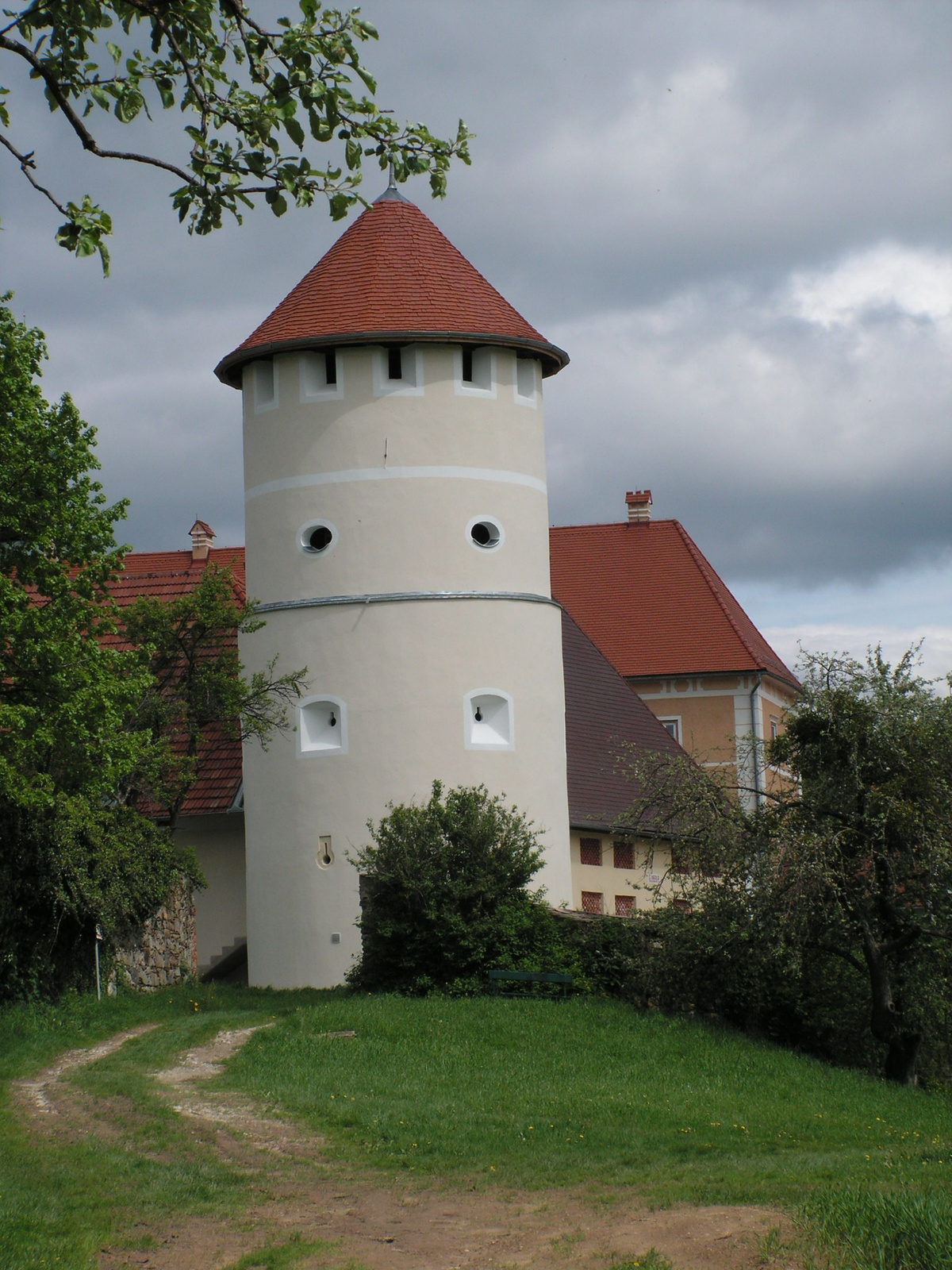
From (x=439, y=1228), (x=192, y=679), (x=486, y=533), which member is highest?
(x=486, y=533)

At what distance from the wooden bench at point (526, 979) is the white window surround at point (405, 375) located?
8618 mm

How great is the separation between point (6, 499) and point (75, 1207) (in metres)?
8.99

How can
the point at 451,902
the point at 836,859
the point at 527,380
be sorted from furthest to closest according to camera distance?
the point at 527,380, the point at 451,902, the point at 836,859

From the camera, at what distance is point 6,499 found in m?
16.7

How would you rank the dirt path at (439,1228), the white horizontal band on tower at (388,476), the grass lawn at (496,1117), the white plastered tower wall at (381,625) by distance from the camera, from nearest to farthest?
the dirt path at (439,1228)
the grass lawn at (496,1117)
the white plastered tower wall at (381,625)
the white horizontal band on tower at (388,476)

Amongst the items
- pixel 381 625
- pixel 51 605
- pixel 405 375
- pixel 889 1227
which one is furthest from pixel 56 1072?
pixel 405 375

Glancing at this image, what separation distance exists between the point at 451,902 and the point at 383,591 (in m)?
5.18

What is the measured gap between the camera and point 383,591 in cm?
2245

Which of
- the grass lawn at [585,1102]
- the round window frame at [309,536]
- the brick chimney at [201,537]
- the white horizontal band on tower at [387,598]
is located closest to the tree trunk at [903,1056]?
the grass lawn at [585,1102]

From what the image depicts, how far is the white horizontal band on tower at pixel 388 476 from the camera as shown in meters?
22.6

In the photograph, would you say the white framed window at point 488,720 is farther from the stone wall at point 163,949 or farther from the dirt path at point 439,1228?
the dirt path at point 439,1228

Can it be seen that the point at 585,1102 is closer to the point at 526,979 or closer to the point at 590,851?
the point at 526,979

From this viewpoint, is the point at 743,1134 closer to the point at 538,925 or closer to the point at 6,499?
the point at 538,925

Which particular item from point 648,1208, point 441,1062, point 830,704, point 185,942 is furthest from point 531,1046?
point 185,942
